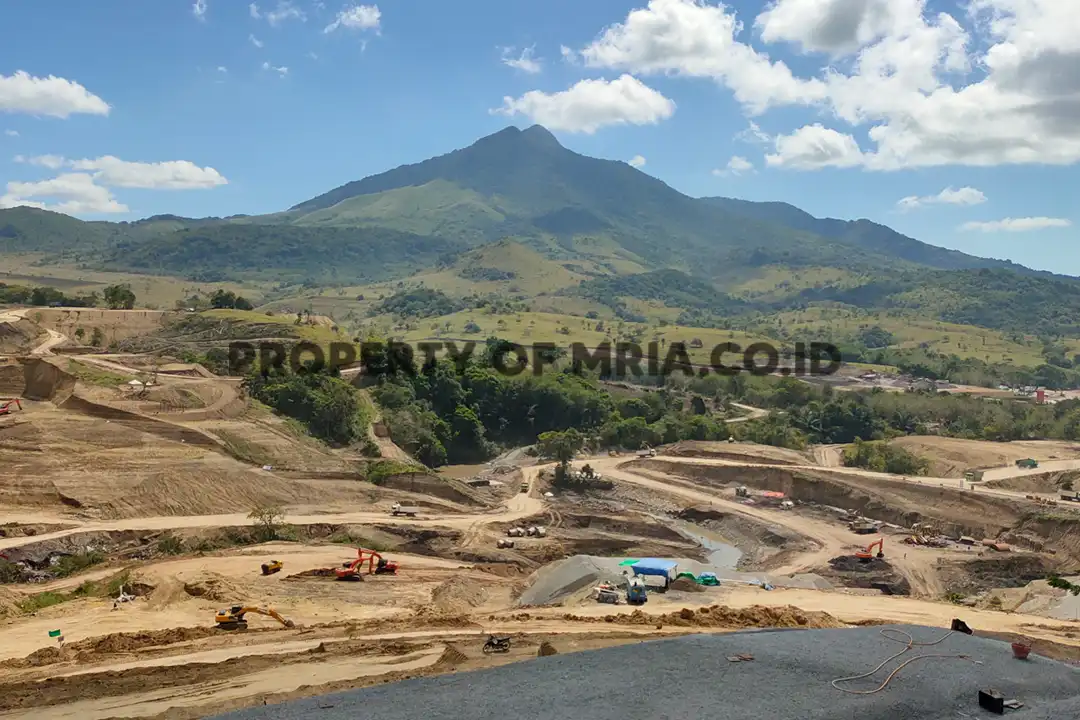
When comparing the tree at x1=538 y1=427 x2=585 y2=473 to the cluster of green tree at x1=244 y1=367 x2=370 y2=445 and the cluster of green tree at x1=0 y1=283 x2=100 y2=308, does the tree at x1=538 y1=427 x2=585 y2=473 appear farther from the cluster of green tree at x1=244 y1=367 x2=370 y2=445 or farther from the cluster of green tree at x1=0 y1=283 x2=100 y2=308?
the cluster of green tree at x1=0 y1=283 x2=100 y2=308

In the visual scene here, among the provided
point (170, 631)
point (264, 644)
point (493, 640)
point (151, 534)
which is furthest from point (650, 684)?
point (151, 534)

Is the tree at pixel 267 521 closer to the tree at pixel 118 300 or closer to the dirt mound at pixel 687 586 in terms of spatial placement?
the dirt mound at pixel 687 586

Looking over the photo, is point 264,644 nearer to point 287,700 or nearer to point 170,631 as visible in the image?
point 170,631

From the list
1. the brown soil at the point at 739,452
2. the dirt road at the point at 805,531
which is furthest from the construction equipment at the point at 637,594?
the brown soil at the point at 739,452

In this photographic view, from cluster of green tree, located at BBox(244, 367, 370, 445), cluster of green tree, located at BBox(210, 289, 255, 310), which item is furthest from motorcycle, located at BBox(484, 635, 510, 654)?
cluster of green tree, located at BBox(210, 289, 255, 310)

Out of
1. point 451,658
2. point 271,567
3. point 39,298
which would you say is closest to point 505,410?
point 271,567
